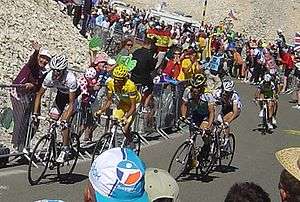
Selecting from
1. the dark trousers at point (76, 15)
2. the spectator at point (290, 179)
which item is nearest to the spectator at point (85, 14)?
the dark trousers at point (76, 15)

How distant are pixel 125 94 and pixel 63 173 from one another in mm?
1600

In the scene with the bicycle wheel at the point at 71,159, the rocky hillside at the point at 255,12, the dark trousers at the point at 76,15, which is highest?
the rocky hillside at the point at 255,12

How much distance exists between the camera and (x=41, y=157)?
1152 centimetres

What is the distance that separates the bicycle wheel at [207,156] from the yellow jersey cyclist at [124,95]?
57.0 inches

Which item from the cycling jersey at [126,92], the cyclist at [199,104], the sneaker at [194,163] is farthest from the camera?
the sneaker at [194,163]

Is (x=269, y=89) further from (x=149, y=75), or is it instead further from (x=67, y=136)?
(x=67, y=136)

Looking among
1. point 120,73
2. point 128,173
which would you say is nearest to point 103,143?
point 120,73

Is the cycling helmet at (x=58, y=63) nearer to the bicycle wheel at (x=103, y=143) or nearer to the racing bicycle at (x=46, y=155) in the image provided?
the racing bicycle at (x=46, y=155)

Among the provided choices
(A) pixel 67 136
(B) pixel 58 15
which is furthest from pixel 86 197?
(B) pixel 58 15

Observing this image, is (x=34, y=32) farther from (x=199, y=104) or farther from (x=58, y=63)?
(x=58, y=63)

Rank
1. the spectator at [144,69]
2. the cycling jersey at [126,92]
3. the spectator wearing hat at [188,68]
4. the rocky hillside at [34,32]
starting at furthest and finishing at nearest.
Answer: the rocky hillside at [34,32] → the spectator wearing hat at [188,68] → the spectator at [144,69] → the cycling jersey at [126,92]

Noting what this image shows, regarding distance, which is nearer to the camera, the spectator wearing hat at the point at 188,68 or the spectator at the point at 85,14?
the spectator wearing hat at the point at 188,68

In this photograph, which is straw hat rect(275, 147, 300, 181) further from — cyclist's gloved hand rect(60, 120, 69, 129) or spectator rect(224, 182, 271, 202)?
cyclist's gloved hand rect(60, 120, 69, 129)

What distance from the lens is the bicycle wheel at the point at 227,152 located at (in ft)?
47.6
